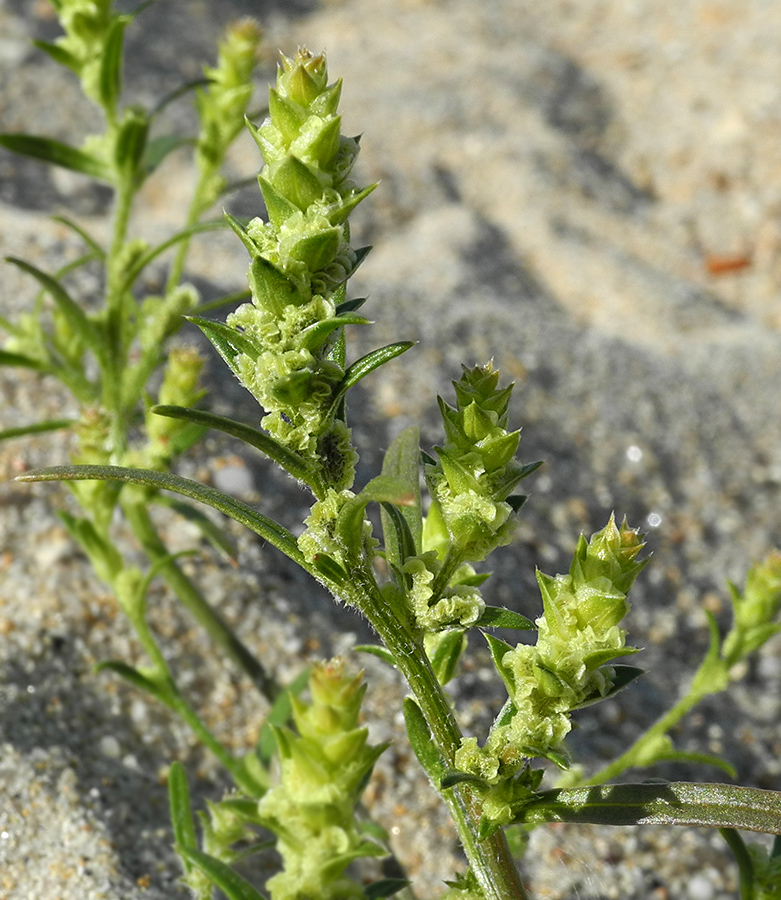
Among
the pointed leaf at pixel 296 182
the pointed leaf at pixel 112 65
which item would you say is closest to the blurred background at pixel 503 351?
the pointed leaf at pixel 112 65

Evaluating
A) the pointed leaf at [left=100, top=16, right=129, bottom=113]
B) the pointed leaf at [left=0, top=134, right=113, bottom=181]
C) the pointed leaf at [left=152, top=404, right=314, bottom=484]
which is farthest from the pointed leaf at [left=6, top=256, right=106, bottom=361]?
the pointed leaf at [left=152, top=404, right=314, bottom=484]

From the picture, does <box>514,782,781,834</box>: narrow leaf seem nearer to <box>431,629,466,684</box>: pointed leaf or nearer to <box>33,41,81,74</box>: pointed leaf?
<box>431,629,466,684</box>: pointed leaf

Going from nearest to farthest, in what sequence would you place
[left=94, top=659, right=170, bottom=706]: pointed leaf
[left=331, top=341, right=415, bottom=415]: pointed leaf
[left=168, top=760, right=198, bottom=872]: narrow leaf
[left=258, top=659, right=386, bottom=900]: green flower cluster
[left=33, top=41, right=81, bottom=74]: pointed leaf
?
[left=258, top=659, right=386, bottom=900]: green flower cluster < [left=331, top=341, right=415, bottom=415]: pointed leaf < [left=168, top=760, right=198, bottom=872]: narrow leaf < [left=94, top=659, right=170, bottom=706]: pointed leaf < [left=33, top=41, right=81, bottom=74]: pointed leaf

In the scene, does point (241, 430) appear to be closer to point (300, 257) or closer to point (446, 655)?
point (300, 257)

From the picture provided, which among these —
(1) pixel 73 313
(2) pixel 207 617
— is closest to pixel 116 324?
(1) pixel 73 313

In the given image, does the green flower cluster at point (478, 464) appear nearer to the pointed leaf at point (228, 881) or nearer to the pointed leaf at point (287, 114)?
the pointed leaf at point (287, 114)

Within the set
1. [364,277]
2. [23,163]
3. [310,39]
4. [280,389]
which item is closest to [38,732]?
[280,389]
